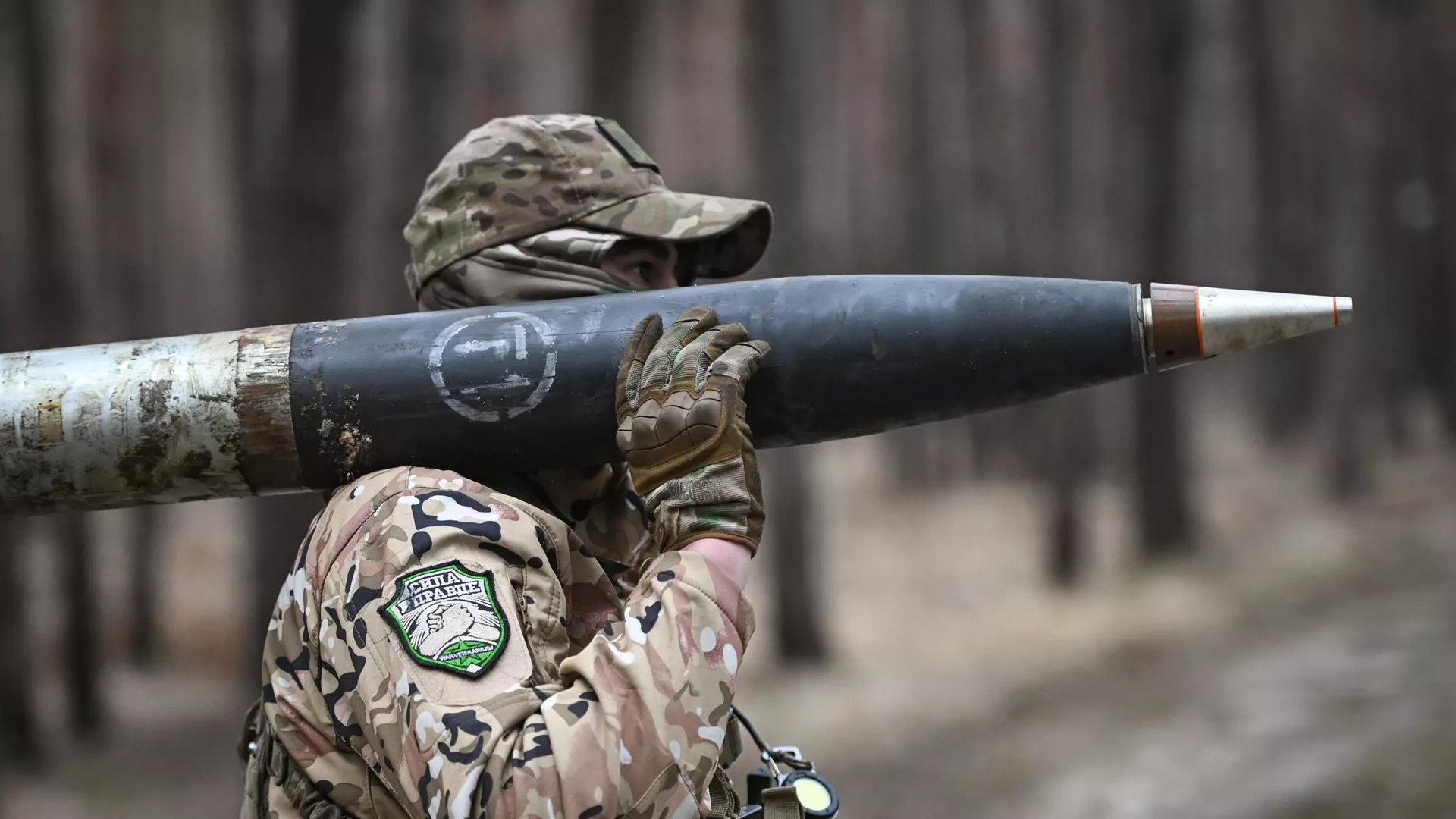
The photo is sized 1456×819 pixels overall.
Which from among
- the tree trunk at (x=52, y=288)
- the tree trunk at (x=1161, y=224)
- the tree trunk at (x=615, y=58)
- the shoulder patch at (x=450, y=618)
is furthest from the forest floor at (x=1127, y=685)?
the shoulder patch at (x=450, y=618)

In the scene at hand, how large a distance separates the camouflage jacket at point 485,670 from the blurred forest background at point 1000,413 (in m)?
3.52

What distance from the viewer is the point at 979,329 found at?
1.73m

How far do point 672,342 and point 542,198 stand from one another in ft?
1.07

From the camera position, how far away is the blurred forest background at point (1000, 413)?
6.16 meters

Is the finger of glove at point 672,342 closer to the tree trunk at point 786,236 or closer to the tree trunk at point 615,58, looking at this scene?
the tree trunk at point 615,58

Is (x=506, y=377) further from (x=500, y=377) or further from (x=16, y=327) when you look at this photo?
(x=16, y=327)

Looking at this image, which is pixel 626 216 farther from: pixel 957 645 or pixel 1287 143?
pixel 1287 143

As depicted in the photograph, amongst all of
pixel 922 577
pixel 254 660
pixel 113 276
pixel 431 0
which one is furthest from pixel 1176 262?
pixel 113 276

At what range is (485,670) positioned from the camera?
137cm

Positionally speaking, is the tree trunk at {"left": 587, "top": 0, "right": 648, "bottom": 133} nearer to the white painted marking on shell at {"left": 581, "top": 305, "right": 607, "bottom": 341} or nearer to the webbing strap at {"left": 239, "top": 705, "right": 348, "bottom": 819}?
the white painted marking on shell at {"left": 581, "top": 305, "right": 607, "bottom": 341}

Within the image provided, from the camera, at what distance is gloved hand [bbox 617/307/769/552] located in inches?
60.1

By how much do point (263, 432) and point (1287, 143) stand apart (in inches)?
364

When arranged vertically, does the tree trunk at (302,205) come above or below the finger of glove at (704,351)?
above

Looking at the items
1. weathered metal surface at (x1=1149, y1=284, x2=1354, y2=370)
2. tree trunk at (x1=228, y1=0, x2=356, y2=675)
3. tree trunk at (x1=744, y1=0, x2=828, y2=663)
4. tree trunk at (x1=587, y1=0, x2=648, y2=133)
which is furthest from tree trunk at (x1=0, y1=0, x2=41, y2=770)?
weathered metal surface at (x1=1149, y1=284, x2=1354, y2=370)
